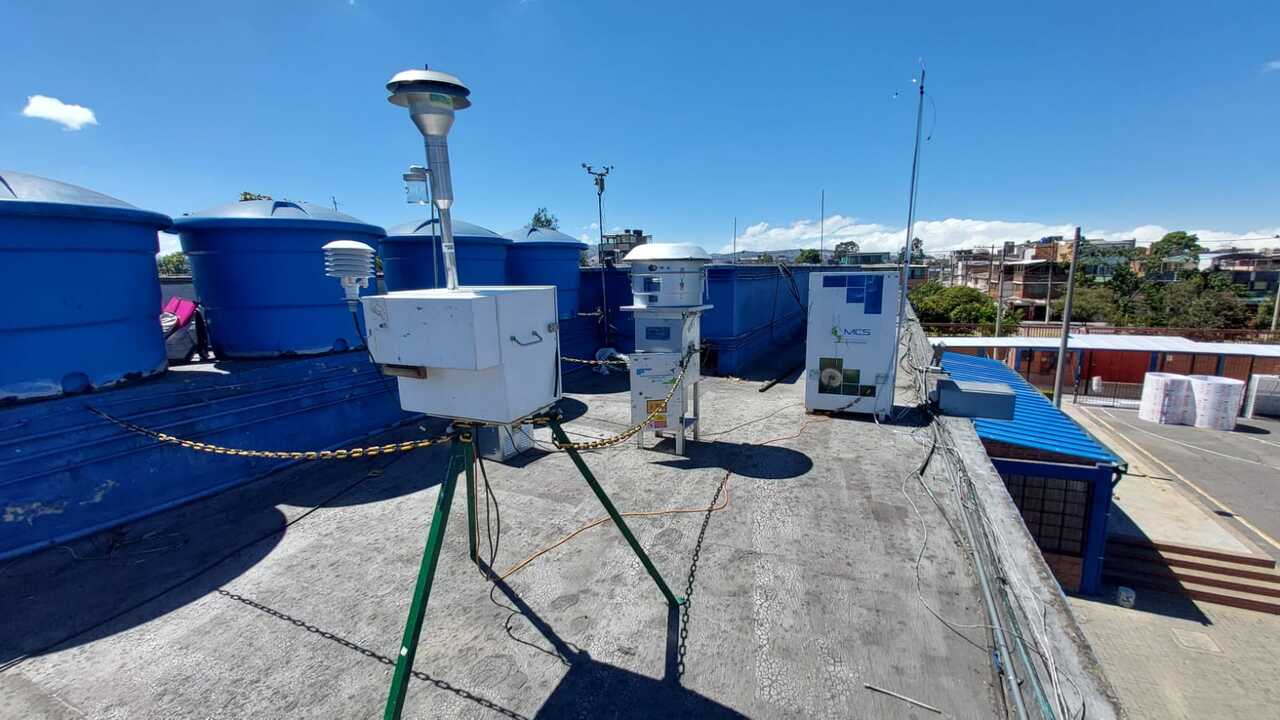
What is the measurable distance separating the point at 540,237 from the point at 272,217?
7.01 m

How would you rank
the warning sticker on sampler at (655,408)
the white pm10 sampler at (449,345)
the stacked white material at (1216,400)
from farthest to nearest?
the stacked white material at (1216,400) → the warning sticker on sampler at (655,408) → the white pm10 sampler at (449,345)

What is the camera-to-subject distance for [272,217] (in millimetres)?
7262

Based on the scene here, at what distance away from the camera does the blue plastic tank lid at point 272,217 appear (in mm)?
7078

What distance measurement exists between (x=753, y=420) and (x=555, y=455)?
11.9 ft

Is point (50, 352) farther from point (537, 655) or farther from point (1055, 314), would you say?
point (1055, 314)

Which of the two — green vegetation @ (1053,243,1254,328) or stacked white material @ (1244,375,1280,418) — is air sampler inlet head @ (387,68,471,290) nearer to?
stacked white material @ (1244,375,1280,418)

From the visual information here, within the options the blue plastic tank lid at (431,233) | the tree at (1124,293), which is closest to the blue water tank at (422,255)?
the blue plastic tank lid at (431,233)

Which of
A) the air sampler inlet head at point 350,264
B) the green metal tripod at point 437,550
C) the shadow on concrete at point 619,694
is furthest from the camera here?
the air sampler inlet head at point 350,264

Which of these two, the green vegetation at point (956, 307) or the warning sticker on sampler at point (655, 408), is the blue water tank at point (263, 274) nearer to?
the warning sticker on sampler at point (655, 408)

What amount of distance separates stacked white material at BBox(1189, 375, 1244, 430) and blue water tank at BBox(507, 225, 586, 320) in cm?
2560

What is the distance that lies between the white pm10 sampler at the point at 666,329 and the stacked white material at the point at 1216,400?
25537mm

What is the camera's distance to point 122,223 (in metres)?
5.71

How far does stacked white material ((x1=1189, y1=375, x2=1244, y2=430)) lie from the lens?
66.4 feet

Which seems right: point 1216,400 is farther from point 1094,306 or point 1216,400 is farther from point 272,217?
point 1094,306
